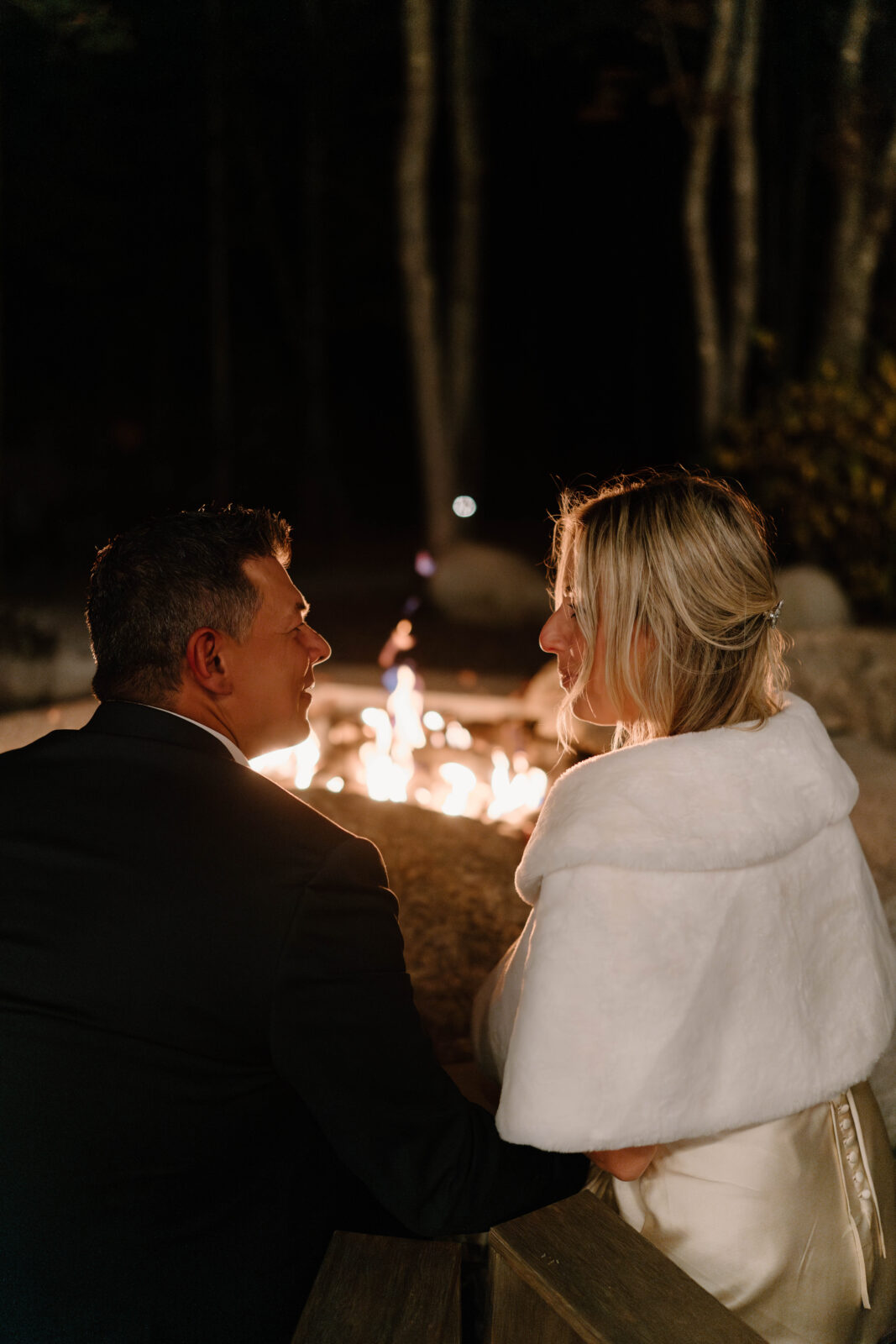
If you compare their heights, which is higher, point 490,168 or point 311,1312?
point 490,168

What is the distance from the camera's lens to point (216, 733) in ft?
5.80

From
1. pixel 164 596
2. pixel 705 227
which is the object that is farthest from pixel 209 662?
pixel 705 227

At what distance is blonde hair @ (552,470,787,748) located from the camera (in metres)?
1.80

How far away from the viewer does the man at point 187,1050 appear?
4.87 ft

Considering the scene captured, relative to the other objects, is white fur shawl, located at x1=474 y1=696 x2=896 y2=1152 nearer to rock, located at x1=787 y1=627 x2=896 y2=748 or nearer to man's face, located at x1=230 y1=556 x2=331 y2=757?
man's face, located at x1=230 y1=556 x2=331 y2=757

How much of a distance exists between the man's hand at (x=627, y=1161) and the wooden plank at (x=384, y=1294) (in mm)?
276

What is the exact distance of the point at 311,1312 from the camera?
1.51 metres

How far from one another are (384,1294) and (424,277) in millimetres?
9642

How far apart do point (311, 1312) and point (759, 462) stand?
27.0 feet

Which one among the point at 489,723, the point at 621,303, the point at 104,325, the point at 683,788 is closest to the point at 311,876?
the point at 683,788

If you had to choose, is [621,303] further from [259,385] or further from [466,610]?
[466,610]

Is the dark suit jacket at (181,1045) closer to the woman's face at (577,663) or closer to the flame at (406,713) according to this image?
the woman's face at (577,663)

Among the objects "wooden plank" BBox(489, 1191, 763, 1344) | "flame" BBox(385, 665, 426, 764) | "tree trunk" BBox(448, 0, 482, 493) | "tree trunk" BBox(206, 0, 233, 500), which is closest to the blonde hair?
"wooden plank" BBox(489, 1191, 763, 1344)

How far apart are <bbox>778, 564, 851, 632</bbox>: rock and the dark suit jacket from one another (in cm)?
645
